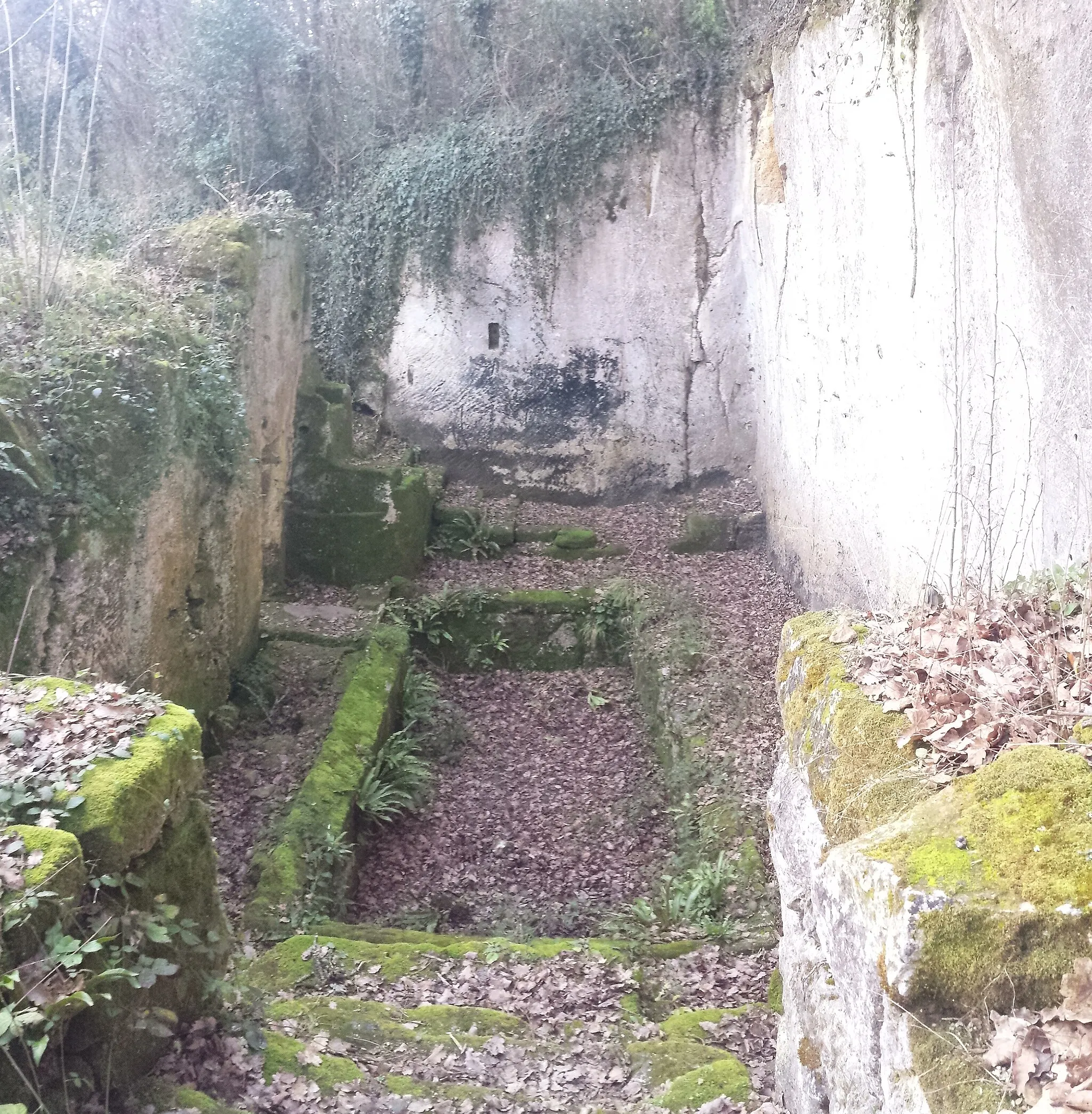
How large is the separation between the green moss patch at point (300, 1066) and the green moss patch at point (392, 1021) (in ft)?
1.13

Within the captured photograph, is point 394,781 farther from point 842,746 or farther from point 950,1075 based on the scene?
point 950,1075

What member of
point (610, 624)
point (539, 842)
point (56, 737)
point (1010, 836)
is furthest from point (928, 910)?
point (610, 624)

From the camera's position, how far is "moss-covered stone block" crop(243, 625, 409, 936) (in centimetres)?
608

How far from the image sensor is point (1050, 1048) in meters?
1.93

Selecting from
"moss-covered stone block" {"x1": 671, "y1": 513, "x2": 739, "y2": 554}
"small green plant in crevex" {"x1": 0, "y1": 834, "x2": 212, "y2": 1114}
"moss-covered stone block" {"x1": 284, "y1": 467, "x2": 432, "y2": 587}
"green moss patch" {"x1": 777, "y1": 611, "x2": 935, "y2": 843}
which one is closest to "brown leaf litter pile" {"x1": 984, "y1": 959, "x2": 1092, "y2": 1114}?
"green moss patch" {"x1": 777, "y1": 611, "x2": 935, "y2": 843}

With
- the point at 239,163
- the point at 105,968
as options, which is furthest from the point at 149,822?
the point at 239,163

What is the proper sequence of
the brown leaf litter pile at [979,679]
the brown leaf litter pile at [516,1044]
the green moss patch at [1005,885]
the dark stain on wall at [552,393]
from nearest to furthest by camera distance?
the green moss patch at [1005,885] < the brown leaf litter pile at [979,679] < the brown leaf litter pile at [516,1044] < the dark stain on wall at [552,393]

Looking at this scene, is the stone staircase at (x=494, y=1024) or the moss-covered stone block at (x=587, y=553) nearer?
the stone staircase at (x=494, y=1024)

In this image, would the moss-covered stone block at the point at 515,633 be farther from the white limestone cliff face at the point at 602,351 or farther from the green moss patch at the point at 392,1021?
the green moss patch at the point at 392,1021

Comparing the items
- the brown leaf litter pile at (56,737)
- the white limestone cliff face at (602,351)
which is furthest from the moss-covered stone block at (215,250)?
the brown leaf litter pile at (56,737)

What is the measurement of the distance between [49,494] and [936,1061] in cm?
559

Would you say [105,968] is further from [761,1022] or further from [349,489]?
[349,489]

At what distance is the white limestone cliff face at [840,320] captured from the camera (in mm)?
4613

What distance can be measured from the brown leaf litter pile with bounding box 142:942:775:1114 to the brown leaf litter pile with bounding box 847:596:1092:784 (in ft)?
5.98
